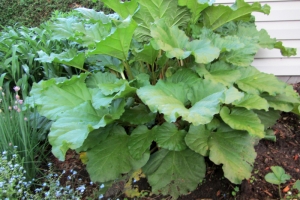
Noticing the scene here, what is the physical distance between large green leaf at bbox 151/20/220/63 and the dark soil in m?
0.79

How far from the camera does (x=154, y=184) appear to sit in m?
1.89

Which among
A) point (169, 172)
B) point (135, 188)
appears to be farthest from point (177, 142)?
point (135, 188)

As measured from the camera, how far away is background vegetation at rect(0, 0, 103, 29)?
18.9 ft

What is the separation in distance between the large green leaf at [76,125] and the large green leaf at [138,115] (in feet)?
0.37

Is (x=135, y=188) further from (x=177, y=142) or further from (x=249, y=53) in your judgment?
(x=249, y=53)

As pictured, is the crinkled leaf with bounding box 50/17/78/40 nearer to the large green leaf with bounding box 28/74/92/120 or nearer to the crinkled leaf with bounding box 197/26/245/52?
the large green leaf with bounding box 28/74/92/120

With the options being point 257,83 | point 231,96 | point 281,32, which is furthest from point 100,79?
point 281,32

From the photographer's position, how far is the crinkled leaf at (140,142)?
186 centimetres

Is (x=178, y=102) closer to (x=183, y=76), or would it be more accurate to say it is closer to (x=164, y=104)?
(x=164, y=104)

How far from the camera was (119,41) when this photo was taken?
Answer: 1795mm

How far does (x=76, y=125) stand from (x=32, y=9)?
16.5 ft

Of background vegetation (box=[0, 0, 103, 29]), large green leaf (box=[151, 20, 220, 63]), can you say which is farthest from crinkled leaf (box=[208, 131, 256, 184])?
background vegetation (box=[0, 0, 103, 29])

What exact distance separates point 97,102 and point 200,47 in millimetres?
743

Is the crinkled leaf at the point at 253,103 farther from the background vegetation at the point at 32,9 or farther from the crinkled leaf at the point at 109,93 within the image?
the background vegetation at the point at 32,9
